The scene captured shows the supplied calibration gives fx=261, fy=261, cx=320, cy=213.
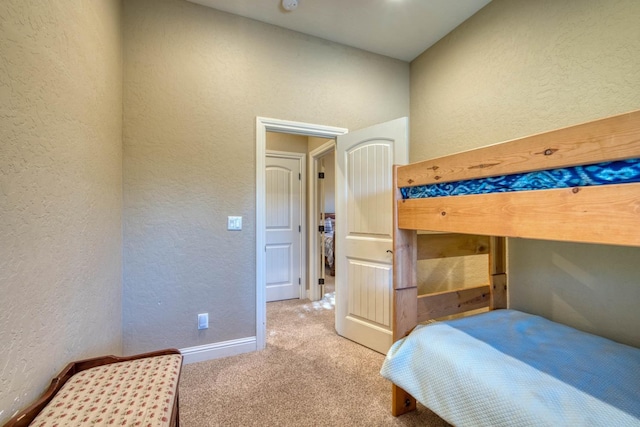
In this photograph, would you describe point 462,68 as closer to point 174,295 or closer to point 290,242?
point 290,242

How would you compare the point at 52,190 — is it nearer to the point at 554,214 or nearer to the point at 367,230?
the point at 554,214

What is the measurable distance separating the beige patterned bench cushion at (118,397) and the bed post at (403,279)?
119cm

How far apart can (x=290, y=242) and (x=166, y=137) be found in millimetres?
2101

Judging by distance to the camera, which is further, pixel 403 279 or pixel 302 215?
pixel 302 215

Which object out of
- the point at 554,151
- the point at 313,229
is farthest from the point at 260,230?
the point at 554,151

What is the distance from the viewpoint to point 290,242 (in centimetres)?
368

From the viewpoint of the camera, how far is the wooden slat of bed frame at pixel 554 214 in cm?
76

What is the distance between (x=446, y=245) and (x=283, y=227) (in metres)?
2.31

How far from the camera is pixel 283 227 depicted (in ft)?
12.0

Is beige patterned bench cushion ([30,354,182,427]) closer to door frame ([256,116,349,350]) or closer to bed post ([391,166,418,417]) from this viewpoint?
door frame ([256,116,349,350])

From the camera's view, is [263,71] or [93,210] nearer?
[93,210]

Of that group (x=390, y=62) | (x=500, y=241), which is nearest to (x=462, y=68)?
(x=390, y=62)

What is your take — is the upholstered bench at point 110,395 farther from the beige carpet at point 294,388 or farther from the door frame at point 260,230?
the door frame at point 260,230

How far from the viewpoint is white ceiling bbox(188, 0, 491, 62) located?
2.07 metres
